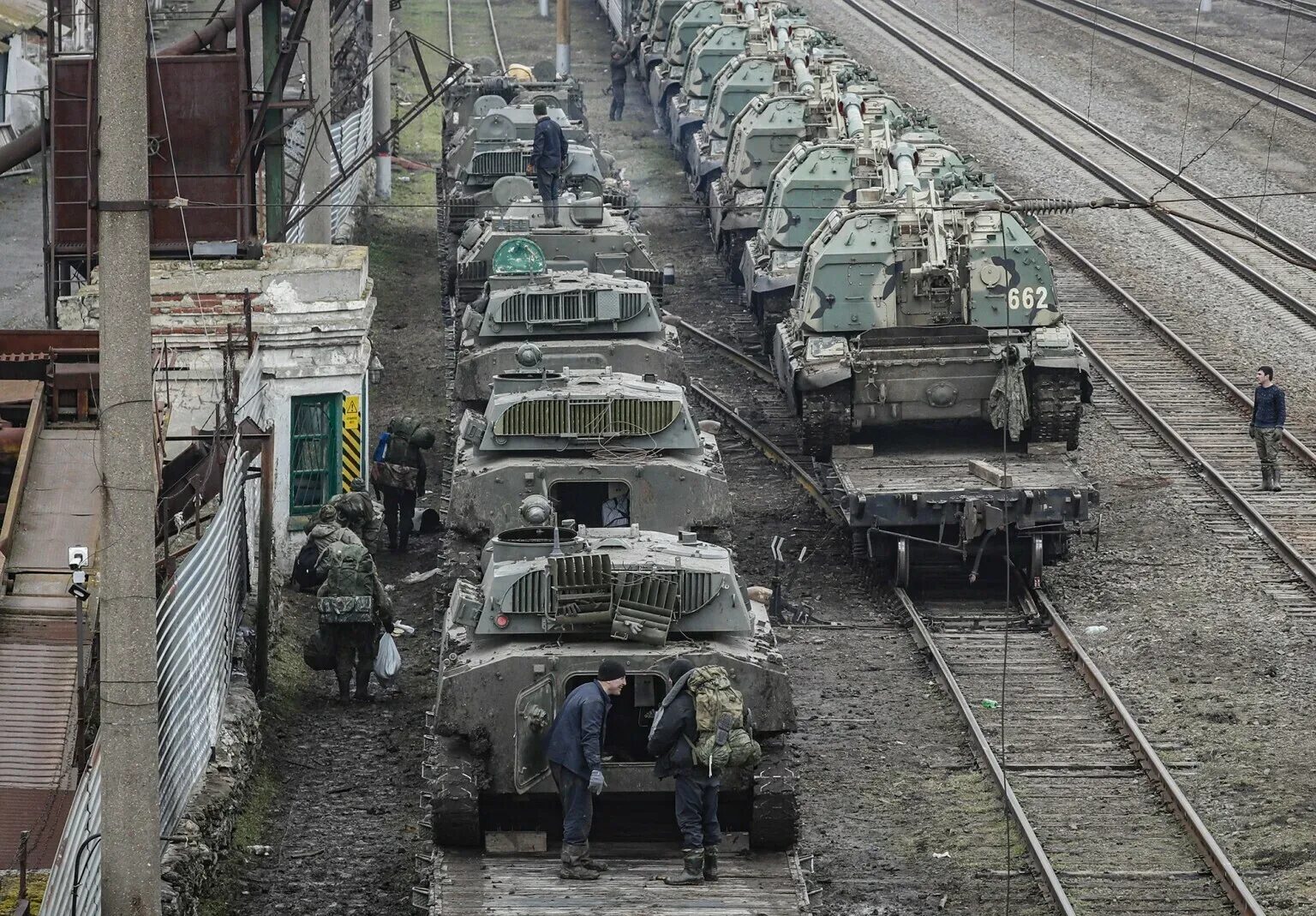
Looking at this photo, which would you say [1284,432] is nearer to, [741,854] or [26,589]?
[741,854]

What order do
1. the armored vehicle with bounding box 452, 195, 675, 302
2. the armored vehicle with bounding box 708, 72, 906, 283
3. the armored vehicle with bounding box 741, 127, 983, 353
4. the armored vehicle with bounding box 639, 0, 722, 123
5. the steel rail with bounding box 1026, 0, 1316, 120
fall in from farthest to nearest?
the steel rail with bounding box 1026, 0, 1316, 120 < the armored vehicle with bounding box 639, 0, 722, 123 < the armored vehicle with bounding box 708, 72, 906, 283 < the armored vehicle with bounding box 741, 127, 983, 353 < the armored vehicle with bounding box 452, 195, 675, 302

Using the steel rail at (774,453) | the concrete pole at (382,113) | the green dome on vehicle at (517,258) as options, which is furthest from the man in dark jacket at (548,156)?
the concrete pole at (382,113)

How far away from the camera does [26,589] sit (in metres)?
14.9

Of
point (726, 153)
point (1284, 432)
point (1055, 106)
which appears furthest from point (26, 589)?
point (1055, 106)

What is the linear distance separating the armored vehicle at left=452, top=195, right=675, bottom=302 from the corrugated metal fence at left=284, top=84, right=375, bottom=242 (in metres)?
5.32

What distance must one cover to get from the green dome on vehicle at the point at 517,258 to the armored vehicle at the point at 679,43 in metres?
19.7

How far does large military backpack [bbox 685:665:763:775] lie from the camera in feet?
43.4

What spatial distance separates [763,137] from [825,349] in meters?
11.8

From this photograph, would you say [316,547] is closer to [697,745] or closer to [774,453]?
[697,745]

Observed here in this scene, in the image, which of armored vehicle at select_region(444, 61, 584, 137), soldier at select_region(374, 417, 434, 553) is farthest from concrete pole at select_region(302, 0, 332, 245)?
armored vehicle at select_region(444, 61, 584, 137)

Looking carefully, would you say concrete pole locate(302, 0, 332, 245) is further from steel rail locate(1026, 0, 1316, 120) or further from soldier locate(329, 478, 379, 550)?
steel rail locate(1026, 0, 1316, 120)

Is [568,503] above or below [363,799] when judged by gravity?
above

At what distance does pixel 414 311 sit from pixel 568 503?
15.8 m

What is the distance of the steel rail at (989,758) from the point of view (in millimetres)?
14953
